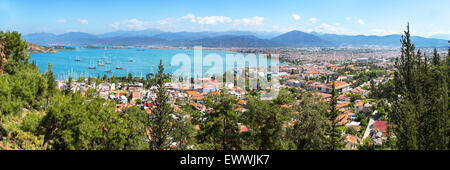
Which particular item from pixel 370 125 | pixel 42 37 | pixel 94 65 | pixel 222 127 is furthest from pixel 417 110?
pixel 42 37

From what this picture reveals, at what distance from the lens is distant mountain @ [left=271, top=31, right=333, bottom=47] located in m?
130

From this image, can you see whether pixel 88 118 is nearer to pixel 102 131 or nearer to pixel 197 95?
pixel 102 131

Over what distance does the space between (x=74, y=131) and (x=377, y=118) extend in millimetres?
17102

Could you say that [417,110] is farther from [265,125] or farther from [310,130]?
[265,125]

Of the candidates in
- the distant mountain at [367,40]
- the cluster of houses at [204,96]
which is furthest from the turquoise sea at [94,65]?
the distant mountain at [367,40]

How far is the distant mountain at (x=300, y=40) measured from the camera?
130500mm

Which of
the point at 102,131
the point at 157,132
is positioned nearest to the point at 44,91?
the point at 102,131

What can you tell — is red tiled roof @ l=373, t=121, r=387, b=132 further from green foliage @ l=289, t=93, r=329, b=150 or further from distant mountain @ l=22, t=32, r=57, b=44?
distant mountain @ l=22, t=32, r=57, b=44

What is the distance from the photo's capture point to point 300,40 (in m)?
139

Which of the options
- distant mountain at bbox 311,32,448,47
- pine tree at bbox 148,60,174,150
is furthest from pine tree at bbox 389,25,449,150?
distant mountain at bbox 311,32,448,47

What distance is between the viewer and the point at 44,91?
8.65 metres

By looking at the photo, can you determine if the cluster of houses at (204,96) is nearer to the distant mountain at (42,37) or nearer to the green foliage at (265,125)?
the green foliage at (265,125)

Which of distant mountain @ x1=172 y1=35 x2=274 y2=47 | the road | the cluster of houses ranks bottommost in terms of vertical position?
the road
